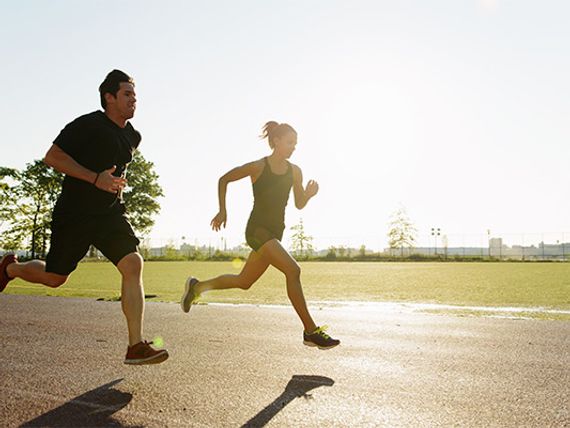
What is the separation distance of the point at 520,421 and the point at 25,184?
60986 mm

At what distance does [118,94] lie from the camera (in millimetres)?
4387

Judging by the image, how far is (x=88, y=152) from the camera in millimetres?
4215

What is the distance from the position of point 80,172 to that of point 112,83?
2.68 feet

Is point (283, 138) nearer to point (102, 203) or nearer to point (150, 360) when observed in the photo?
point (102, 203)

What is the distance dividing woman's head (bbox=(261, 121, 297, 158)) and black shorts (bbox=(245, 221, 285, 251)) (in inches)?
28.8

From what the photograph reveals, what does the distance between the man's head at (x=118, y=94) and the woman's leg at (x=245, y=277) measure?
1.92 meters

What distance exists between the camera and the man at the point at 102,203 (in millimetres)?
4125

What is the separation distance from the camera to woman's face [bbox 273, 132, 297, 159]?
542 centimetres

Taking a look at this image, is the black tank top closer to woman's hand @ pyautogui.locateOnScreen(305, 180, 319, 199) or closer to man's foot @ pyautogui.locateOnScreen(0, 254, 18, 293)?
woman's hand @ pyautogui.locateOnScreen(305, 180, 319, 199)

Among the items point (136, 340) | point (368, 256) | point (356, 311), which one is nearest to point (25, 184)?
point (368, 256)

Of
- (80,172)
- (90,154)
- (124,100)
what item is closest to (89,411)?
(80,172)

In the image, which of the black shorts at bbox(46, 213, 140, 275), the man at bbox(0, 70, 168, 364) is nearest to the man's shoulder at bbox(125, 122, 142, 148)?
the man at bbox(0, 70, 168, 364)

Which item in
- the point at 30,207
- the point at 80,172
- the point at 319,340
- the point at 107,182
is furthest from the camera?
the point at 30,207

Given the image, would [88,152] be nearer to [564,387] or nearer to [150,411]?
[150,411]
